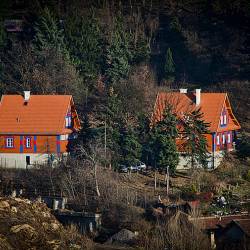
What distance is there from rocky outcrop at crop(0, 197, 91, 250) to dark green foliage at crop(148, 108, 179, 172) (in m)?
7.23

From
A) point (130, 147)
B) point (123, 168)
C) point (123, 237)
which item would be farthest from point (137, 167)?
point (123, 237)

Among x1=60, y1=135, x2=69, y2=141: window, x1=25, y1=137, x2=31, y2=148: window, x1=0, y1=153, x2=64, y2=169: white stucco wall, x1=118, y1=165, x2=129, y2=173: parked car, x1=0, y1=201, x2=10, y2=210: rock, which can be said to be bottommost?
x1=0, y1=201, x2=10, y2=210: rock

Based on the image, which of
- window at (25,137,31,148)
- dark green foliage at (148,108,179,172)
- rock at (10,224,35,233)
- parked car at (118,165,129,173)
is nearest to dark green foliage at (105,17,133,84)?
window at (25,137,31,148)

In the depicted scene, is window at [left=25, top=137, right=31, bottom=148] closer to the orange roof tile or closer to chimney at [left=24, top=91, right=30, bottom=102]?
chimney at [left=24, top=91, right=30, bottom=102]

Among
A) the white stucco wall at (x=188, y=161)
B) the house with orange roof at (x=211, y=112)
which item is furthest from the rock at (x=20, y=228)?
the house with orange roof at (x=211, y=112)

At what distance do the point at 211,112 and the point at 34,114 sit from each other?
28.9ft

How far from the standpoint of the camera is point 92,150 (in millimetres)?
46594

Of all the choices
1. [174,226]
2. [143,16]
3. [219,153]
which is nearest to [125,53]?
[143,16]

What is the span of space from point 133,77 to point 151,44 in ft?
37.9

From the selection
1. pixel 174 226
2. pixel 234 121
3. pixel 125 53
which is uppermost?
pixel 125 53

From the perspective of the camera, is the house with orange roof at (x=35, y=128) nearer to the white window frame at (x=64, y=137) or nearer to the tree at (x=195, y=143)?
the white window frame at (x=64, y=137)

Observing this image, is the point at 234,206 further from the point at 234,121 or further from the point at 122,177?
the point at 234,121

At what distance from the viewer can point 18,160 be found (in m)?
50.8

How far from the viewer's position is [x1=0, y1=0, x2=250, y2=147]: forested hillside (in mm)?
57750
